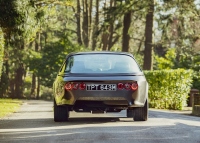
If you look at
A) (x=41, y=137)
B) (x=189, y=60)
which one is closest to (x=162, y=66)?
(x=189, y=60)

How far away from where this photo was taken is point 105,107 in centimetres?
1249

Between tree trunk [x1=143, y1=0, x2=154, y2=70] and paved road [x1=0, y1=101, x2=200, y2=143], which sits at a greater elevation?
tree trunk [x1=143, y1=0, x2=154, y2=70]

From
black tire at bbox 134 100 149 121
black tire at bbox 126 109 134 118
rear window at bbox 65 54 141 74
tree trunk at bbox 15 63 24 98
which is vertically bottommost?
tree trunk at bbox 15 63 24 98

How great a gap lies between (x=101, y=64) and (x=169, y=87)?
12390mm

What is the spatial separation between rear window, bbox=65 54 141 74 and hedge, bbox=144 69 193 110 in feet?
37.8

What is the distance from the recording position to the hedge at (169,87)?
82.8 feet

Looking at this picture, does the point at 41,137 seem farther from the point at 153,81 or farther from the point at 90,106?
the point at 153,81

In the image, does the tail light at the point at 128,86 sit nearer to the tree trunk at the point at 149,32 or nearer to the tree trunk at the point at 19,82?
the tree trunk at the point at 149,32

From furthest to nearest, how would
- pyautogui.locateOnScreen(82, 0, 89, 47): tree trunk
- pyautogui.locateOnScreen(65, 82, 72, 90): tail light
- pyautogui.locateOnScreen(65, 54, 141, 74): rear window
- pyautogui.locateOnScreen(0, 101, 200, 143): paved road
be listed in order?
1. pyautogui.locateOnScreen(82, 0, 89, 47): tree trunk
2. pyautogui.locateOnScreen(65, 54, 141, 74): rear window
3. pyautogui.locateOnScreen(65, 82, 72, 90): tail light
4. pyautogui.locateOnScreen(0, 101, 200, 143): paved road

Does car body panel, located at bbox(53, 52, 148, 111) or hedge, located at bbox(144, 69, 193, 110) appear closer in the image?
car body panel, located at bbox(53, 52, 148, 111)

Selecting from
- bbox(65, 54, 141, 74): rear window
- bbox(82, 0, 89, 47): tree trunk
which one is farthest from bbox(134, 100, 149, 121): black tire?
bbox(82, 0, 89, 47): tree trunk

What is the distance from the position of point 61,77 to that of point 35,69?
3978 cm

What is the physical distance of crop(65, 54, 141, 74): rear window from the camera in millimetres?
13070

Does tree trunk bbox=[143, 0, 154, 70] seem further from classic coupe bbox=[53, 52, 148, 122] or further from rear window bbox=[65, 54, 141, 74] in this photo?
classic coupe bbox=[53, 52, 148, 122]
